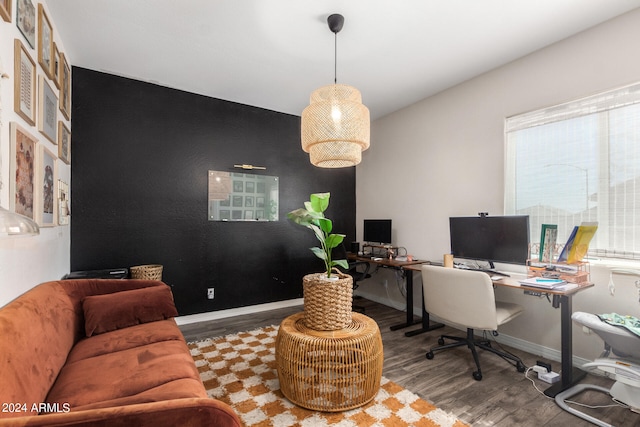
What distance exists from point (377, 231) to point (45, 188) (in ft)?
12.1

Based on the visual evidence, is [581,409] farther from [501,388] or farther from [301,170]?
[301,170]

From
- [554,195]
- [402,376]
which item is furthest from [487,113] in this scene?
[402,376]

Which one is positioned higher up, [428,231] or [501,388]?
[428,231]

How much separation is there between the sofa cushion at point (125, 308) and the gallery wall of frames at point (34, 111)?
0.66 m

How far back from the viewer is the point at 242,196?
4.12 m

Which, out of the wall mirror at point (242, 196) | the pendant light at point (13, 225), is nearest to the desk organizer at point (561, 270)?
the wall mirror at point (242, 196)

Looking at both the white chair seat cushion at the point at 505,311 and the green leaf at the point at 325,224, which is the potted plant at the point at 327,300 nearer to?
the green leaf at the point at 325,224

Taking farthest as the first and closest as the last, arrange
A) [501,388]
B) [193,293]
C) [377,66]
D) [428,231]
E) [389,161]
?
[389,161] < [428,231] < [193,293] < [377,66] < [501,388]

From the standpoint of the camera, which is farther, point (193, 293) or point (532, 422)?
point (193, 293)

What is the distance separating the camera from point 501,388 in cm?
229

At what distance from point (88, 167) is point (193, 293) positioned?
1772 millimetres

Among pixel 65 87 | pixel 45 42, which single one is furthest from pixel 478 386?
pixel 65 87

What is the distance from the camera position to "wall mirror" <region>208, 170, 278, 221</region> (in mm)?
3930

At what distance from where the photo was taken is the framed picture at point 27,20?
5.63 ft
